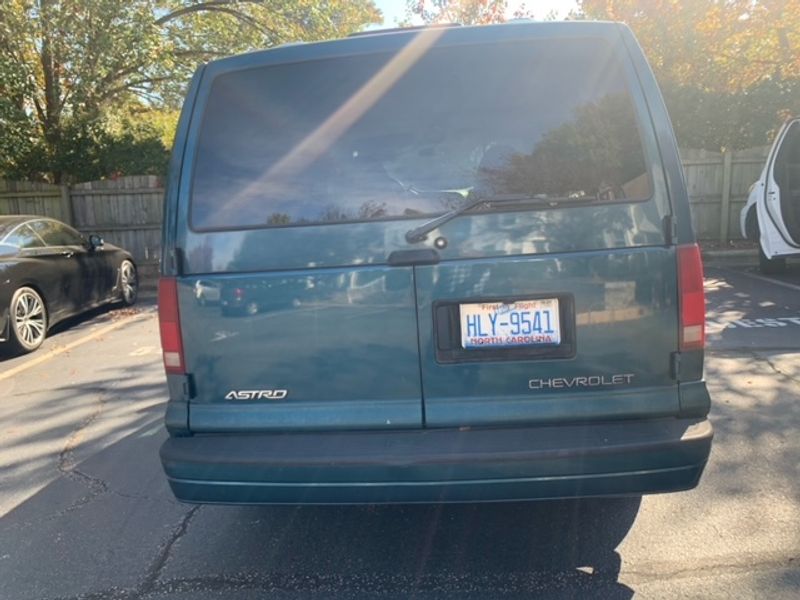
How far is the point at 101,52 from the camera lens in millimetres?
10469

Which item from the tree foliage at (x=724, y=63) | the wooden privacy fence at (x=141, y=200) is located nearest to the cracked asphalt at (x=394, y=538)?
the wooden privacy fence at (x=141, y=200)

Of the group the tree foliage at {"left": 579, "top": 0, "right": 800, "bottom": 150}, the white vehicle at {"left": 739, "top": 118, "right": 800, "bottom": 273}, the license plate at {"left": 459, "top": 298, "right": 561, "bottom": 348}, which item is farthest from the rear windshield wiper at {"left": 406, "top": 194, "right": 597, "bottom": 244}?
the tree foliage at {"left": 579, "top": 0, "right": 800, "bottom": 150}

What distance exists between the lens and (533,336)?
94.2 inches

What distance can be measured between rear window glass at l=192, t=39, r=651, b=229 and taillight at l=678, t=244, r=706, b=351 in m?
0.30

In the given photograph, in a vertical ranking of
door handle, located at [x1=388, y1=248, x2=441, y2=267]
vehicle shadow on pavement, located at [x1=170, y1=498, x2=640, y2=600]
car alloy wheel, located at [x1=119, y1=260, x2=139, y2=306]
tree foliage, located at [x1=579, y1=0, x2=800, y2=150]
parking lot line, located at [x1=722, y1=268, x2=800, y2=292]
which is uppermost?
tree foliage, located at [x1=579, y1=0, x2=800, y2=150]

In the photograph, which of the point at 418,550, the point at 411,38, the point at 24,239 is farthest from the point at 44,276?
the point at 411,38

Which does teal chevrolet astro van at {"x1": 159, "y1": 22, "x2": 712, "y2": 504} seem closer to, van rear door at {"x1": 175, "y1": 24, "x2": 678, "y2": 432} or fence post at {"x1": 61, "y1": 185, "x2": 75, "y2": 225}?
van rear door at {"x1": 175, "y1": 24, "x2": 678, "y2": 432}

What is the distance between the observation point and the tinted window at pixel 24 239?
6.80 metres

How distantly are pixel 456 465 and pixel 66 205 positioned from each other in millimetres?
11766

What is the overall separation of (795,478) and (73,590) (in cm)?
358

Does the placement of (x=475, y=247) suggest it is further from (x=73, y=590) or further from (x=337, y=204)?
(x=73, y=590)

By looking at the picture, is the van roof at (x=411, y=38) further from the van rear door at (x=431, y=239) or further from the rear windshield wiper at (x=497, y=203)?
the rear windshield wiper at (x=497, y=203)

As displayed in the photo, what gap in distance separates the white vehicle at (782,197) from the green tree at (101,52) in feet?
27.1

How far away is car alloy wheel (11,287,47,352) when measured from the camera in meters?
6.48
